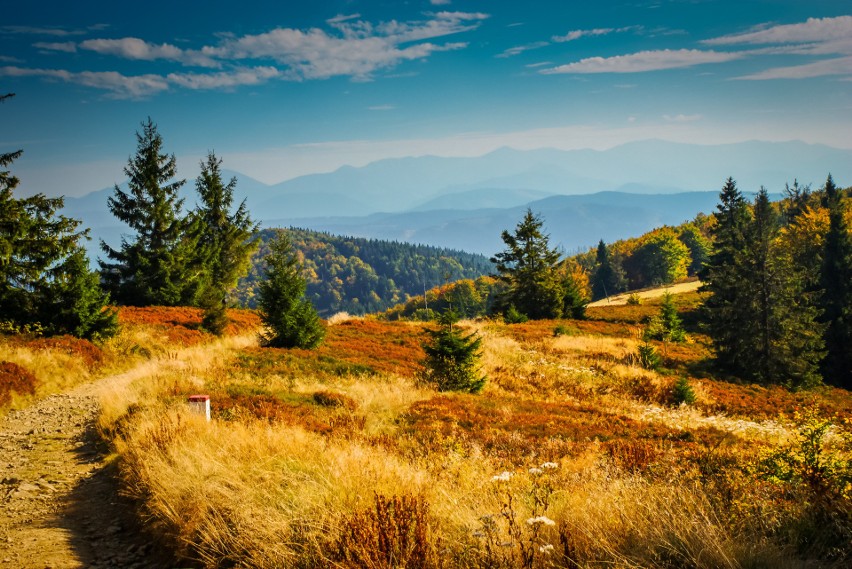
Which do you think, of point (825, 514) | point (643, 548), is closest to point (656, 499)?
point (643, 548)

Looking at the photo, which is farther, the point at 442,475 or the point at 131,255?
the point at 131,255

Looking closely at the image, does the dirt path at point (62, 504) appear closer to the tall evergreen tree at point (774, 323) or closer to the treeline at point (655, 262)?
the tall evergreen tree at point (774, 323)

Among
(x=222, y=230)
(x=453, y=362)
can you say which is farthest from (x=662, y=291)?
(x=453, y=362)

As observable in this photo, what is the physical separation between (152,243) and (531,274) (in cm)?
3258

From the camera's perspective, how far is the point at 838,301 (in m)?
38.0

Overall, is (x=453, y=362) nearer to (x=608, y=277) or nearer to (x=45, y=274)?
(x=45, y=274)

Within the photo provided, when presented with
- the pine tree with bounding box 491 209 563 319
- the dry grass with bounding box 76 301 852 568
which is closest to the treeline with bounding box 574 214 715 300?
the pine tree with bounding box 491 209 563 319

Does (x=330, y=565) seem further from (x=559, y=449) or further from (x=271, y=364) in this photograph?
(x=271, y=364)

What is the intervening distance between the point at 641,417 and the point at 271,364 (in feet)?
40.4

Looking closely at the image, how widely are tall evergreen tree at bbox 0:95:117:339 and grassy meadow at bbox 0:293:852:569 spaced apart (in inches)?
107

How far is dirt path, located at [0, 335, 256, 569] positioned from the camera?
209 inches

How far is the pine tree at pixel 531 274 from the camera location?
4606cm

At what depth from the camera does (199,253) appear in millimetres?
37250

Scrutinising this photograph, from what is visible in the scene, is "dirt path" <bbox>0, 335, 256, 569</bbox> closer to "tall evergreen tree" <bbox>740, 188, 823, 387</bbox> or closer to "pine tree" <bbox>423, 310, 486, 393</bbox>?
"pine tree" <bbox>423, 310, 486, 393</bbox>
